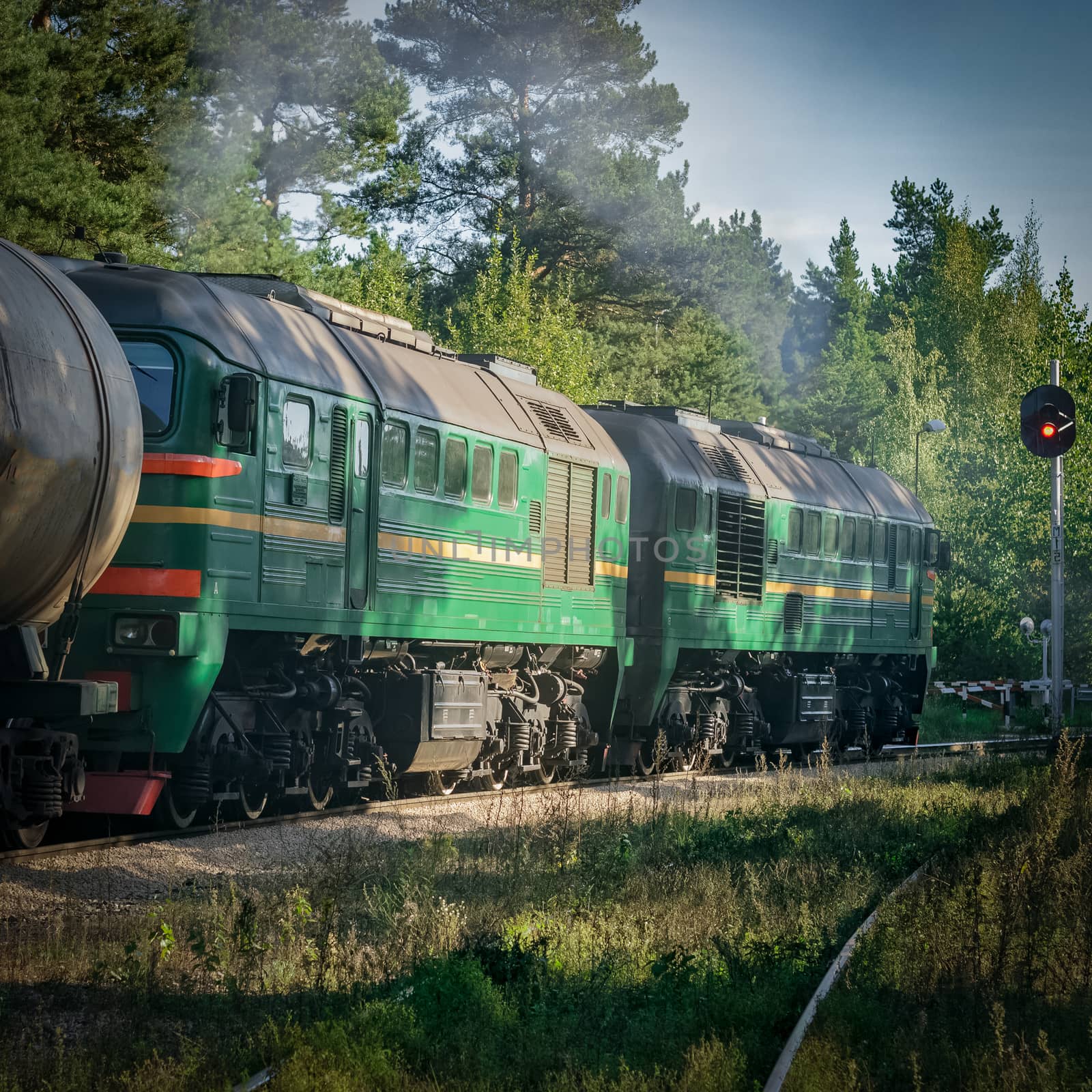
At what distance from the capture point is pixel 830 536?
23.0 m

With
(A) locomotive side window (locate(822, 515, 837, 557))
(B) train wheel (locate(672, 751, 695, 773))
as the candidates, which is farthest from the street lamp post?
(B) train wheel (locate(672, 751, 695, 773))

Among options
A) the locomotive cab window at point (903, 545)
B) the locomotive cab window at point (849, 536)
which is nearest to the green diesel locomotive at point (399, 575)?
the locomotive cab window at point (849, 536)

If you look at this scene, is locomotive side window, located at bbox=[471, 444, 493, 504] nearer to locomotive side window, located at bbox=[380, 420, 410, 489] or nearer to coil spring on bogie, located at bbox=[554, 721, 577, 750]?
locomotive side window, located at bbox=[380, 420, 410, 489]

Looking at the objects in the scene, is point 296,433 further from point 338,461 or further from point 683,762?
point 683,762

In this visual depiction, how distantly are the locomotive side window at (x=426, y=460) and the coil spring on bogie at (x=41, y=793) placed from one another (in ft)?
16.3

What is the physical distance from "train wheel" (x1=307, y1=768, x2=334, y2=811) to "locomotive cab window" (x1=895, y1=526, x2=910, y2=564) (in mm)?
13957

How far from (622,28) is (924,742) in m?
22.0

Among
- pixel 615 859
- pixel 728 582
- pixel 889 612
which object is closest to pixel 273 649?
pixel 615 859

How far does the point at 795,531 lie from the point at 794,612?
44.5 inches

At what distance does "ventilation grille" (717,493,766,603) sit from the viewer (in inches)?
780

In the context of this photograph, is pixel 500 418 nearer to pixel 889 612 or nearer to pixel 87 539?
pixel 87 539

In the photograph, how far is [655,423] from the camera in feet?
63.6

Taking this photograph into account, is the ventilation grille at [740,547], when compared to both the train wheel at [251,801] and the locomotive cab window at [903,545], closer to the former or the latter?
the locomotive cab window at [903,545]

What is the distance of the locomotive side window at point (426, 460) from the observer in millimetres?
13703
